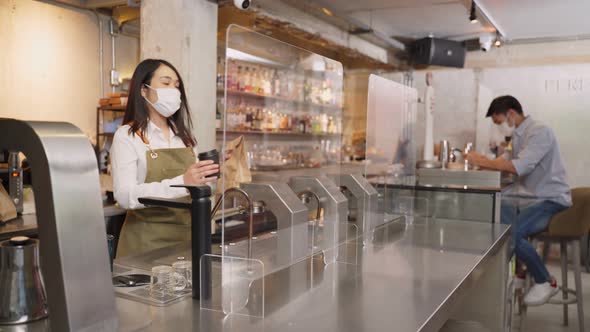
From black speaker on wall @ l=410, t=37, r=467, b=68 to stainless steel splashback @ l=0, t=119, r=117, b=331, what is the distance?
652 cm

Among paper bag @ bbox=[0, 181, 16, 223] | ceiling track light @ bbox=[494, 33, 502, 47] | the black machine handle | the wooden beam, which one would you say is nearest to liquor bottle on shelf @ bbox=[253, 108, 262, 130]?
the black machine handle

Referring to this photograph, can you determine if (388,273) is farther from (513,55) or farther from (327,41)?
(513,55)

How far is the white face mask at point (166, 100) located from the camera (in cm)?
214

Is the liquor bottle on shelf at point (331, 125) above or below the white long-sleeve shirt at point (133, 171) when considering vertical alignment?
above

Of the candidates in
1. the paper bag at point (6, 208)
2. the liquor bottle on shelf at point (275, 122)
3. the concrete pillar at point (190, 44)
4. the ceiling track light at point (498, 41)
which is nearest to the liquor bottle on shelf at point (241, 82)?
the liquor bottle on shelf at point (275, 122)

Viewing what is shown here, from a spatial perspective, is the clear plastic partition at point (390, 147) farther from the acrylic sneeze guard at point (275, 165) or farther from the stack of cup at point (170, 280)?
the stack of cup at point (170, 280)

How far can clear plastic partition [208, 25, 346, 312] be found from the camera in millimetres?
1224

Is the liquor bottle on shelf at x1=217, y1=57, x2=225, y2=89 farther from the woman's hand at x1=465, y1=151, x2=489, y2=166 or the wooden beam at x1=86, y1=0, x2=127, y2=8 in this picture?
the woman's hand at x1=465, y1=151, x2=489, y2=166

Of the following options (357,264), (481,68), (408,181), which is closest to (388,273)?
(357,264)

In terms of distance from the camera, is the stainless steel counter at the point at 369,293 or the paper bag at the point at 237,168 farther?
the paper bag at the point at 237,168

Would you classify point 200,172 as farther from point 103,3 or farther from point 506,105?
point 103,3

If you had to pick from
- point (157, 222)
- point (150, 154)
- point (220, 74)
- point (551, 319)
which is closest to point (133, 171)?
point (150, 154)

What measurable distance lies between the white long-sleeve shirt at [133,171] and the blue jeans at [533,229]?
2.58 m

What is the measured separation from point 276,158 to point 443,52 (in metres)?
5.78
